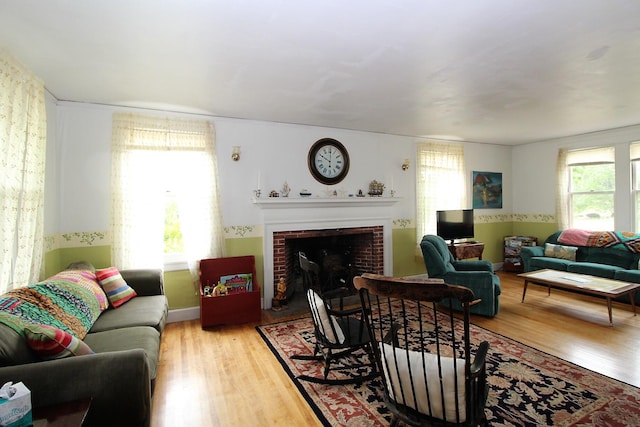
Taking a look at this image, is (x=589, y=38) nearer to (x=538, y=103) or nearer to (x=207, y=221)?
(x=538, y=103)

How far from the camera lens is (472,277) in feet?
12.7

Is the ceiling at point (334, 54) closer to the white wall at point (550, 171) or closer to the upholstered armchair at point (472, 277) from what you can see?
the white wall at point (550, 171)

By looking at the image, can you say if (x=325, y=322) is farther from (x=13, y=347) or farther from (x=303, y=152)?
(x=303, y=152)

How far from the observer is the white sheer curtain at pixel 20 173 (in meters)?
2.30

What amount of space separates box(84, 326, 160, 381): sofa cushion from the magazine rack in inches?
44.2

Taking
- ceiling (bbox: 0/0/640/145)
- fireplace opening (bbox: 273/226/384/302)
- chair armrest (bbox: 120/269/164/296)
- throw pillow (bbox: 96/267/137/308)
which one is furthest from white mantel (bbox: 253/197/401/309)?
throw pillow (bbox: 96/267/137/308)

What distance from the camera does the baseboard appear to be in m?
3.95

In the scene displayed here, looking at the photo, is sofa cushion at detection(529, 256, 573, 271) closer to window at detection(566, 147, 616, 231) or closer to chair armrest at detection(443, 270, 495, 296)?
window at detection(566, 147, 616, 231)

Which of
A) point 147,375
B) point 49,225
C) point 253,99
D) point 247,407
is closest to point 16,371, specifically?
point 147,375

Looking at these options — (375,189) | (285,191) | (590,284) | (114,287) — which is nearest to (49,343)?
(114,287)

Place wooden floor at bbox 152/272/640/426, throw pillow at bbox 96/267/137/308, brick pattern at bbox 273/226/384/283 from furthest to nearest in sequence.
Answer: brick pattern at bbox 273/226/384/283 → throw pillow at bbox 96/267/137/308 → wooden floor at bbox 152/272/640/426

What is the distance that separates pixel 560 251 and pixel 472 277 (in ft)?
8.46

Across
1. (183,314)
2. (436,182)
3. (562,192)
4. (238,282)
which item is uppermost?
(436,182)

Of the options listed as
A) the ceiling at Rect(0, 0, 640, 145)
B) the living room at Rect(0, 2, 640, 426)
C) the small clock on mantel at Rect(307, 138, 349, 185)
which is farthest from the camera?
the small clock on mantel at Rect(307, 138, 349, 185)
